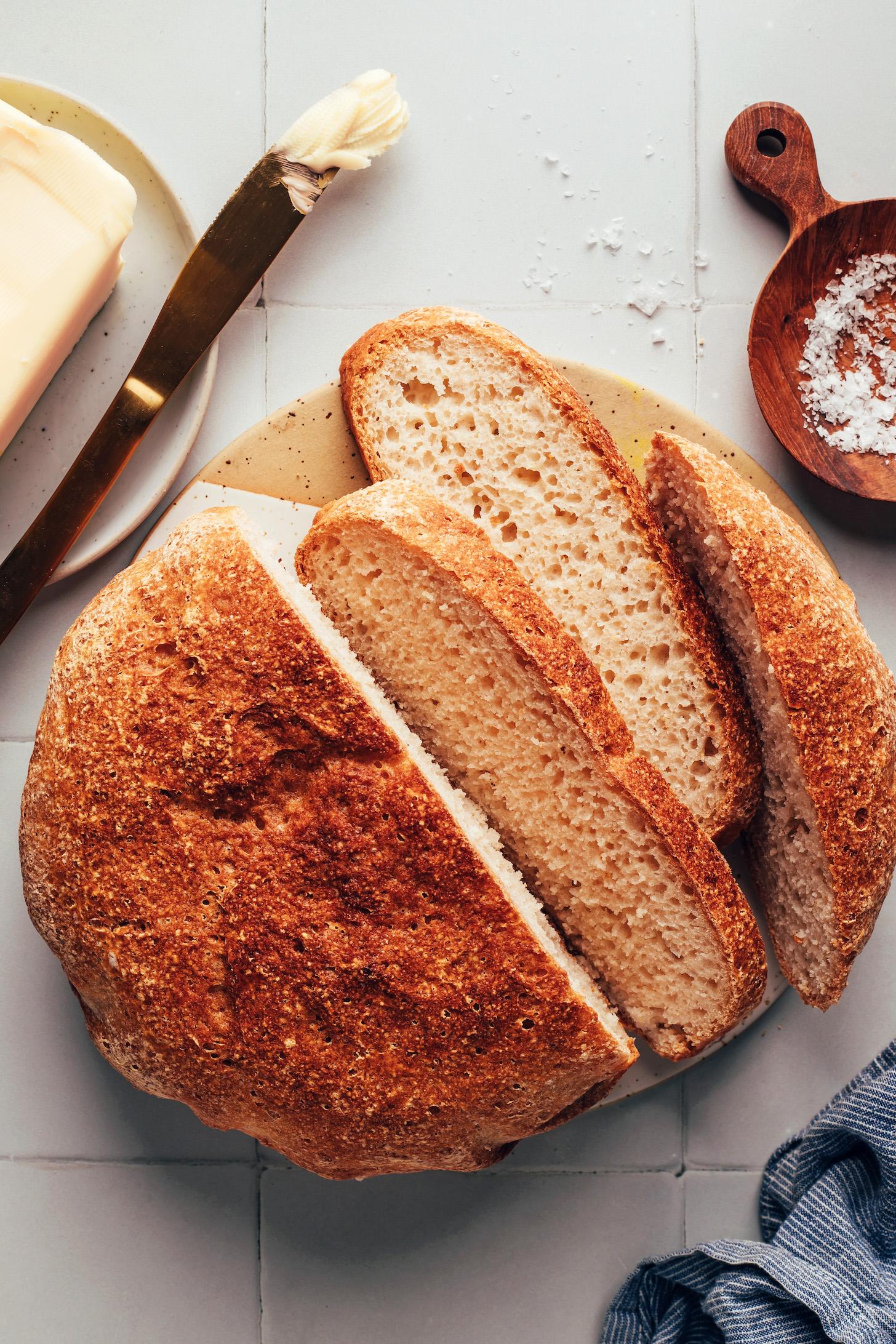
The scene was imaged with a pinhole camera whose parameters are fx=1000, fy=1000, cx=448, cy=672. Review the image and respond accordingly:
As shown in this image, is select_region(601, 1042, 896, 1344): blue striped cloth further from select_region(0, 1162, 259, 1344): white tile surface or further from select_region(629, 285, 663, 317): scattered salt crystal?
select_region(629, 285, 663, 317): scattered salt crystal

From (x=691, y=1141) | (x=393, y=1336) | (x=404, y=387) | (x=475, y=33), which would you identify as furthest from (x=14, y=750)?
(x=475, y=33)

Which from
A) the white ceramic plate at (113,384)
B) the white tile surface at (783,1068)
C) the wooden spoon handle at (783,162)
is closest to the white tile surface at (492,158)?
the wooden spoon handle at (783,162)

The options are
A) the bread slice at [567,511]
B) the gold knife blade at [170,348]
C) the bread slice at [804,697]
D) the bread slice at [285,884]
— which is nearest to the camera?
the bread slice at [285,884]

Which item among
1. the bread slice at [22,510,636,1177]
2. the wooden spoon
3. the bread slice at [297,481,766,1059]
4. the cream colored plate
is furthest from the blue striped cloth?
the wooden spoon

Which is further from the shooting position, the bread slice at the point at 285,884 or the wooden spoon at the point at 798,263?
the wooden spoon at the point at 798,263

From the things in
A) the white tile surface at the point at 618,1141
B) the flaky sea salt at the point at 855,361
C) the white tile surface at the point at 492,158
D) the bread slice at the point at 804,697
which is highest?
the white tile surface at the point at 492,158

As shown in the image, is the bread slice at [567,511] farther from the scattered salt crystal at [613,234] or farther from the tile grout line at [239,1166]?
the tile grout line at [239,1166]
